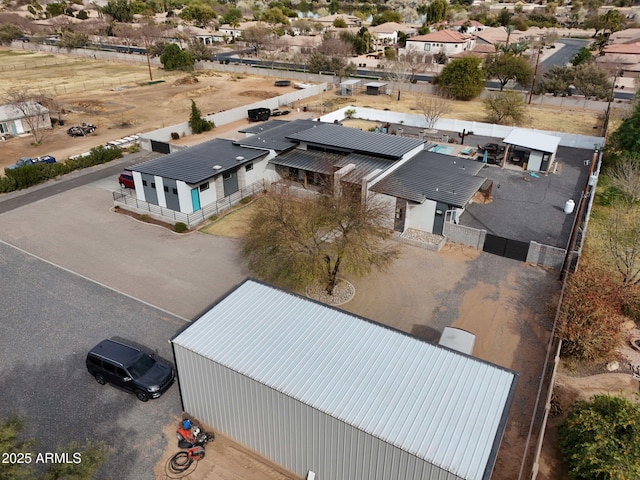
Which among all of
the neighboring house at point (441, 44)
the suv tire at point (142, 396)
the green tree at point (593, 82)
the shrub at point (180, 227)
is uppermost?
the neighboring house at point (441, 44)

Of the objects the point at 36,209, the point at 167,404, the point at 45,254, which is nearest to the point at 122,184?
the point at 36,209

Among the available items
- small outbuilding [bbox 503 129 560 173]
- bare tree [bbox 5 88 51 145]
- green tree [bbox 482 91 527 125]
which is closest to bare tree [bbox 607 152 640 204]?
A: small outbuilding [bbox 503 129 560 173]

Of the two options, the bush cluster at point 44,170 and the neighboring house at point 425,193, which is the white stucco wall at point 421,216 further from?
the bush cluster at point 44,170

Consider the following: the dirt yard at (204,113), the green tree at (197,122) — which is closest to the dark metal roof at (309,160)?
the dirt yard at (204,113)

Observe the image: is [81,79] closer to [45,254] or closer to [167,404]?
[45,254]

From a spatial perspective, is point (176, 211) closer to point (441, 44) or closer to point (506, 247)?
point (506, 247)

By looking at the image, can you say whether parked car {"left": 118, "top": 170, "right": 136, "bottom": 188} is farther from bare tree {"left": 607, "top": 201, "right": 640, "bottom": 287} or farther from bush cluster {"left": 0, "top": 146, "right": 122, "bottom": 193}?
bare tree {"left": 607, "top": 201, "right": 640, "bottom": 287}

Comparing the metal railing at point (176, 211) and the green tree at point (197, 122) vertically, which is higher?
the green tree at point (197, 122)

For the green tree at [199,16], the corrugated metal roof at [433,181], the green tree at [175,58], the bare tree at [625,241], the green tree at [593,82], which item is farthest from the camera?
the green tree at [199,16]
